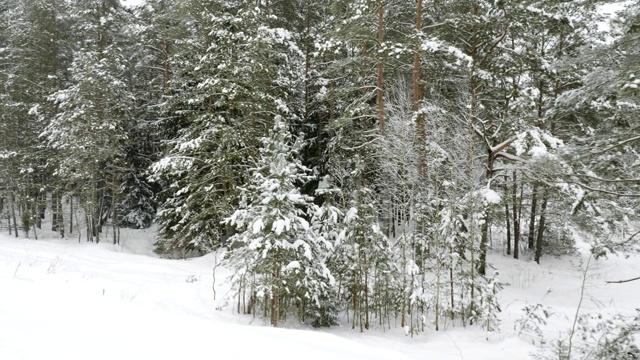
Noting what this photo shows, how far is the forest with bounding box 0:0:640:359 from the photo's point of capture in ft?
26.0

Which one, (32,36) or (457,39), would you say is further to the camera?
(32,36)

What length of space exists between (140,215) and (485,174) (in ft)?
72.6

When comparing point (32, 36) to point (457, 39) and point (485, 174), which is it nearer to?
point (457, 39)

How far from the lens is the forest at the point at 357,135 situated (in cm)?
792

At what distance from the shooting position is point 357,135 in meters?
14.6

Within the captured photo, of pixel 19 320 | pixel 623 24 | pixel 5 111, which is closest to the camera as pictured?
pixel 19 320

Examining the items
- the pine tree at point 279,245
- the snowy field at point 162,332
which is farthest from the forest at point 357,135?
the snowy field at point 162,332

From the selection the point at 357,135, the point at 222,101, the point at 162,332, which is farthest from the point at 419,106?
the point at 162,332

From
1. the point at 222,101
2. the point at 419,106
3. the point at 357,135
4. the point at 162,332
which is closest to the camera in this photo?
the point at 162,332

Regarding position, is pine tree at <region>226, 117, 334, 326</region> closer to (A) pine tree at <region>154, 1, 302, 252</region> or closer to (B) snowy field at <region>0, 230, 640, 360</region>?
(B) snowy field at <region>0, 230, 640, 360</region>

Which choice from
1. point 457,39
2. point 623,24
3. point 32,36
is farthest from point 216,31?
point 32,36

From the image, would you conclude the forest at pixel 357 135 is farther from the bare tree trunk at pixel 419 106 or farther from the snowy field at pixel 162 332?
the snowy field at pixel 162 332

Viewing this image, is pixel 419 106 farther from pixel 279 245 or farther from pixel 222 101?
pixel 222 101

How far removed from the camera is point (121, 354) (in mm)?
3385
